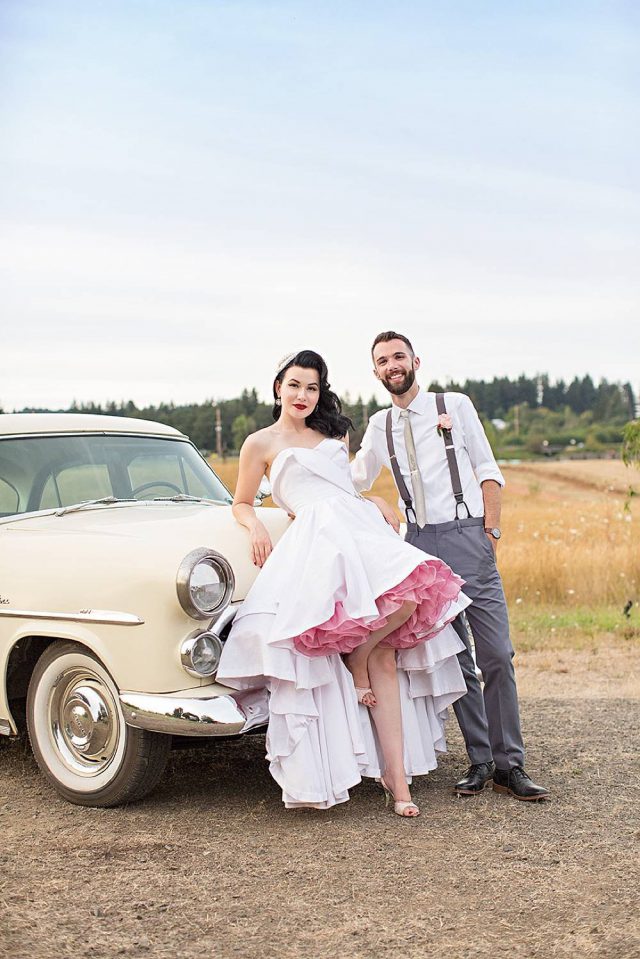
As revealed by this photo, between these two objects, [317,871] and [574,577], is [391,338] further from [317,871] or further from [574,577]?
[574,577]

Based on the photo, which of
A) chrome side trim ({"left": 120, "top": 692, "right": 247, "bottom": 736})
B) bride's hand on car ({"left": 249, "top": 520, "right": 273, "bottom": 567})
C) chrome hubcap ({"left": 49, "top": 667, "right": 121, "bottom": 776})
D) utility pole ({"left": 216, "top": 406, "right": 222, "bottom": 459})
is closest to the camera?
chrome side trim ({"left": 120, "top": 692, "right": 247, "bottom": 736})

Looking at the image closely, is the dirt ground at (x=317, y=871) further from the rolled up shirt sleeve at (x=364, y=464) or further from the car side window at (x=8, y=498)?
the rolled up shirt sleeve at (x=364, y=464)

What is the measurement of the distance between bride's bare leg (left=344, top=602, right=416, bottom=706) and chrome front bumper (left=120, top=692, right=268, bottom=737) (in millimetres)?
533

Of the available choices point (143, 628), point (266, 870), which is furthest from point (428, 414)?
point (266, 870)

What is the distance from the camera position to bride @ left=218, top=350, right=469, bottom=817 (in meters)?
4.18

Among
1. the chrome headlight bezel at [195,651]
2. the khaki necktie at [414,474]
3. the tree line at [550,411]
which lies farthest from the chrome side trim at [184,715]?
the tree line at [550,411]

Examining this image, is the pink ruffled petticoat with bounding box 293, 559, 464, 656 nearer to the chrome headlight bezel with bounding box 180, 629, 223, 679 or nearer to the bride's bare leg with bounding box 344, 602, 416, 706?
the bride's bare leg with bounding box 344, 602, 416, 706

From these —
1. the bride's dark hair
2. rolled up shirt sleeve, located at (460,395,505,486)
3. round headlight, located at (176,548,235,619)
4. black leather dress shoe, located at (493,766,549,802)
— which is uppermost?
the bride's dark hair

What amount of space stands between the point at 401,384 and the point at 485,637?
1261mm

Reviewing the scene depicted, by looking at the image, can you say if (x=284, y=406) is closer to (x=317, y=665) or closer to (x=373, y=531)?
(x=373, y=531)

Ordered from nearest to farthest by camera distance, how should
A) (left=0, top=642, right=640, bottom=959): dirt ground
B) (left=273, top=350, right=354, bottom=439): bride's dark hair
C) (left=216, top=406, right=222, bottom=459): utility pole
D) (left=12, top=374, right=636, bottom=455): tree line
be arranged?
(left=0, top=642, right=640, bottom=959): dirt ground, (left=273, top=350, right=354, bottom=439): bride's dark hair, (left=216, top=406, right=222, bottom=459): utility pole, (left=12, top=374, right=636, bottom=455): tree line

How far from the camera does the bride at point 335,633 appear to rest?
4180 mm

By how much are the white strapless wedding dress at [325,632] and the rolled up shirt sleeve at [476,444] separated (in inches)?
24.9

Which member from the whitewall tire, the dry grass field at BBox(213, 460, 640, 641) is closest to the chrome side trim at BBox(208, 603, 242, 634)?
the whitewall tire
